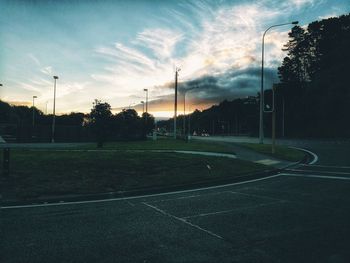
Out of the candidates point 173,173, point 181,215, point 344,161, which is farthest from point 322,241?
point 344,161

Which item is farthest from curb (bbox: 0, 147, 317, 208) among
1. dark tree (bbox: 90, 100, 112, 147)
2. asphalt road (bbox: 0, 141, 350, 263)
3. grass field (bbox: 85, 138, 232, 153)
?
dark tree (bbox: 90, 100, 112, 147)

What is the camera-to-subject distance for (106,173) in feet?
40.1

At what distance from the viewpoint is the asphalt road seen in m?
4.77

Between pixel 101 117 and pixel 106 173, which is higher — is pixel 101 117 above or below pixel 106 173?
above

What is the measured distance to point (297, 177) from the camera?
1316 cm

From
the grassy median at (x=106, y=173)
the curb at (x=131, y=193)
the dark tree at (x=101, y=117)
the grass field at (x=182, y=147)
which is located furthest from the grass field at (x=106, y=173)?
the dark tree at (x=101, y=117)

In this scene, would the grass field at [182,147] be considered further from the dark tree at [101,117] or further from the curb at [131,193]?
the curb at [131,193]

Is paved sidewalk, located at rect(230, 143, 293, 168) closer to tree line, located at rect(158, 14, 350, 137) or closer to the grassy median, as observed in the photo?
the grassy median

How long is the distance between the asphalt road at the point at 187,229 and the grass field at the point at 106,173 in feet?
4.98

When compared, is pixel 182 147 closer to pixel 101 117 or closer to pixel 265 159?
pixel 265 159

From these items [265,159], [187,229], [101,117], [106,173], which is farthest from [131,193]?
[101,117]

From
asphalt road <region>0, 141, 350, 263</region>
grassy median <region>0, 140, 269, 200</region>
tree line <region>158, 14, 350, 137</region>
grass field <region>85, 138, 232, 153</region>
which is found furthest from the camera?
tree line <region>158, 14, 350, 137</region>

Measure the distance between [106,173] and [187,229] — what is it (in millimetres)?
6808

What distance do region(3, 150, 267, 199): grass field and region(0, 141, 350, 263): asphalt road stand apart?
1.52 metres
